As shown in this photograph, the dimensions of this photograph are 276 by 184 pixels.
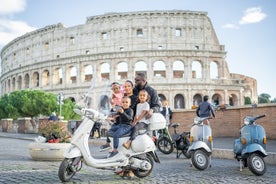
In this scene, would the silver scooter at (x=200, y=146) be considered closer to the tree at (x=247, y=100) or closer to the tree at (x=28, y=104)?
the tree at (x=28, y=104)

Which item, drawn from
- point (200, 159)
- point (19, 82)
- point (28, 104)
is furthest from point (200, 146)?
point (19, 82)

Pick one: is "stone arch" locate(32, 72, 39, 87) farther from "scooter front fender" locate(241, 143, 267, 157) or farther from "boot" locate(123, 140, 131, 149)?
"scooter front fender" locate(241, 143, 267, 157)

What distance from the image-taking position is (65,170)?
4598mm

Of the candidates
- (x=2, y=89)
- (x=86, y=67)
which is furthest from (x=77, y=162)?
(x=2, y=89)

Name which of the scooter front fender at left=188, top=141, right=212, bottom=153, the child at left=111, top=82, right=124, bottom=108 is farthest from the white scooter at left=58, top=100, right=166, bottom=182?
the child at left=111, top=82, right=124, bottom=108

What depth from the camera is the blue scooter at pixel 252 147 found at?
5668mm

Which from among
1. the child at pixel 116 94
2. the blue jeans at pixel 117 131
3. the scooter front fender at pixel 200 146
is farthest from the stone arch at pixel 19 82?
the blue jeans at pixel 117 131

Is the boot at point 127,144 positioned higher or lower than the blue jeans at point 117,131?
lower

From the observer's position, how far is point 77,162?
4.74m

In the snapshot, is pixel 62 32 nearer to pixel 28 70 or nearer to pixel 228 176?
pixel 28 70

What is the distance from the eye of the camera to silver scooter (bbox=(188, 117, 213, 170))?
246 inches

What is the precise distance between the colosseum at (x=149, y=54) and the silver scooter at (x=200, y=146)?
34.3 metres

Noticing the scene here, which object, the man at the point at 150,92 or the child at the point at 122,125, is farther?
the man at the point at 150,92

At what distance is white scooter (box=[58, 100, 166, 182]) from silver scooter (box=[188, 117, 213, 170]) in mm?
1193
